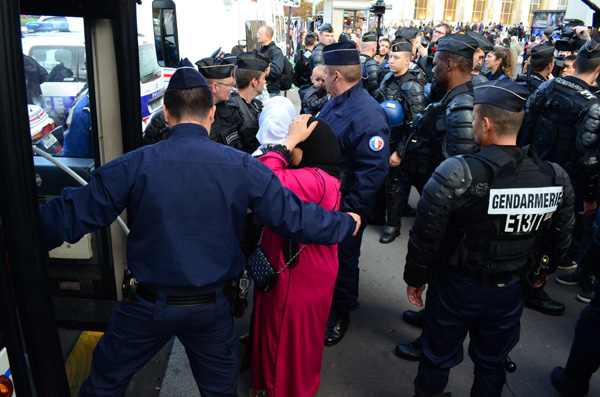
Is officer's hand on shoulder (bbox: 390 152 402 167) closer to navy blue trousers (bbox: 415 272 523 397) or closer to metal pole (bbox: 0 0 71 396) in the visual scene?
navy blue trousers (bbox: 415 272 523 397)

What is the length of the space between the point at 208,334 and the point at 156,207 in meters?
0.65

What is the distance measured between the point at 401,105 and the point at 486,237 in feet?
10.5

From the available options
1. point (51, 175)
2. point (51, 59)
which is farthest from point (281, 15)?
point (51, 175)

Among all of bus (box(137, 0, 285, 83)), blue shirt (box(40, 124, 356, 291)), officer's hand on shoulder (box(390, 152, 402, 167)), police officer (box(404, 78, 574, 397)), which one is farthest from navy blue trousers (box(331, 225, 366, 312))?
bus (box(137, 0, 285, 83))

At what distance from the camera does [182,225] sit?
6.65 feet

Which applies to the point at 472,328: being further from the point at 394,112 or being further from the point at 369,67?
the point at 369,67

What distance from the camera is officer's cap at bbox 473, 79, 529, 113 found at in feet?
7.79

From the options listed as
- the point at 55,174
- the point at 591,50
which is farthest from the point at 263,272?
the point at 591,50

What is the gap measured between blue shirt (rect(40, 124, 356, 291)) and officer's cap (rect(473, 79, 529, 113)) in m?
1.11

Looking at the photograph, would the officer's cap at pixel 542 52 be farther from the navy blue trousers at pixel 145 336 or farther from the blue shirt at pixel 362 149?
the navy blue trousers at pixel 145 336

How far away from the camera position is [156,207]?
1995 mm

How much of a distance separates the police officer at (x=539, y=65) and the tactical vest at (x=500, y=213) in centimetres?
420

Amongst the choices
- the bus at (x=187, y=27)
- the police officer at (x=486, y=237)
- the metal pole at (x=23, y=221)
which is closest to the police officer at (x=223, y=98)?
the police officer at (x=486, y=237)

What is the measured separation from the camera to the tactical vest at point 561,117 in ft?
14.3
